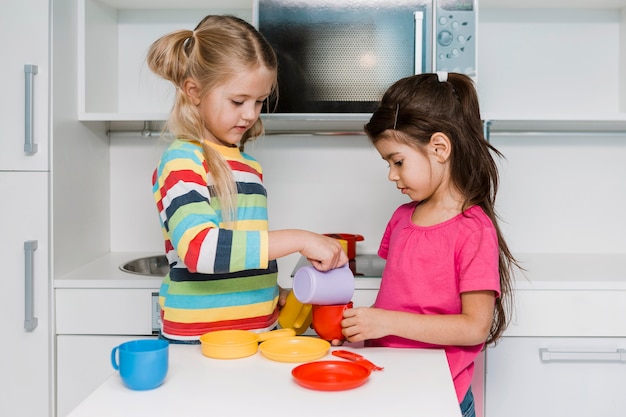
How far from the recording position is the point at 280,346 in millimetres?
1054

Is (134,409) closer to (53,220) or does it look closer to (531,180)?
(53,220)

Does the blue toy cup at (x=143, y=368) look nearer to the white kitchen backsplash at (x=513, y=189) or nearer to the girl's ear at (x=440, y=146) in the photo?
the girl's ear at (x=440, y=146)

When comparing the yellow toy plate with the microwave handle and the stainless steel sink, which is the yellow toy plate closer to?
the microwave handle

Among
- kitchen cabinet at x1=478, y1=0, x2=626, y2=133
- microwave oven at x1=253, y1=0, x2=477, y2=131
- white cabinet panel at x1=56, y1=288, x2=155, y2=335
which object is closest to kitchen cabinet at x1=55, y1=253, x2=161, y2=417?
white cabinet panel at x1=56, y1=288, x2=155, y2=335

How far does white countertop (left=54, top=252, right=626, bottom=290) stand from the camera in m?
1.67

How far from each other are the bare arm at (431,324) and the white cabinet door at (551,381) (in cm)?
58

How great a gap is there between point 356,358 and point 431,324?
0.19 meters

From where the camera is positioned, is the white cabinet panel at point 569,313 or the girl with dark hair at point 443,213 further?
the white cabinet panel at point 569,313

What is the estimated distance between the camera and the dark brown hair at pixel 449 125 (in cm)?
124

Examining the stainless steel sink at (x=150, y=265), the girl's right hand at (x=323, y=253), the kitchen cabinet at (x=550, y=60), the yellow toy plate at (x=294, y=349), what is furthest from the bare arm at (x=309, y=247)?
the kitchen cabinet at (x=550, y=60)

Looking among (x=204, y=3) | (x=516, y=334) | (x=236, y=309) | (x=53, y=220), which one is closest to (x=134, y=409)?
(x=236, y=309)

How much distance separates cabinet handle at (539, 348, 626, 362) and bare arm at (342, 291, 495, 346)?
59 centimetres
